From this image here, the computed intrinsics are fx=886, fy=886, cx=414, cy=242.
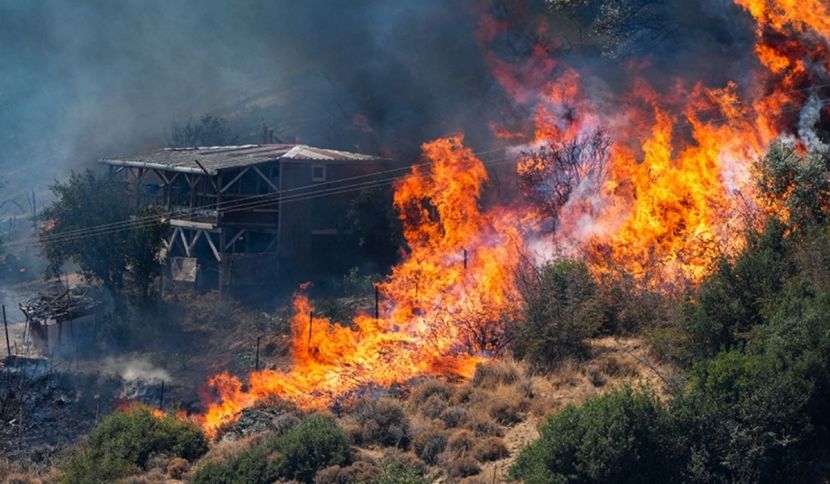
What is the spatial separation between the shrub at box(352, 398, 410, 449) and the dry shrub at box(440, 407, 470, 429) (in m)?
0.77

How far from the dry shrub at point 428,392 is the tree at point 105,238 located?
16.4 metres

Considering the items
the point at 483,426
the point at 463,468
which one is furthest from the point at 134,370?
the point at 463,468

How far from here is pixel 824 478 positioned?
13.4 meters

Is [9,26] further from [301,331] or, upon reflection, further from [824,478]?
[824,478]

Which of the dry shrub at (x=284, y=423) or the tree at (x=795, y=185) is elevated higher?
the tree at (x=795, y=185)

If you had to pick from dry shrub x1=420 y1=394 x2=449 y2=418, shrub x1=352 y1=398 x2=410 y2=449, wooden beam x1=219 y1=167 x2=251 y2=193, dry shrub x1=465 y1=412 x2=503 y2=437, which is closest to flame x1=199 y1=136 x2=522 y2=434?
dry shrub x1=420 y1=394 x2=449 y2=418

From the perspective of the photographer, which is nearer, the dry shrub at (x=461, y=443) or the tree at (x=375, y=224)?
the dry shrub at (x=461, y=443)

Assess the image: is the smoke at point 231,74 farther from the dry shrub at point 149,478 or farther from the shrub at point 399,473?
the dry shrub at point 149,478

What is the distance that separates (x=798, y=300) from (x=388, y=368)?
373 inches

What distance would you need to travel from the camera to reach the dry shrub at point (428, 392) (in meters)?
18.8

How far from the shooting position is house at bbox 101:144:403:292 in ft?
112

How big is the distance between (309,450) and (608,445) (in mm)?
5756

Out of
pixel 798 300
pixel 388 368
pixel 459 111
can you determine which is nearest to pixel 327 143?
pixel 459 111

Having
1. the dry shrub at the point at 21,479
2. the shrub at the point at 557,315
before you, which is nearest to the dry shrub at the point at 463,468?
the shrub at the point at 557,315
